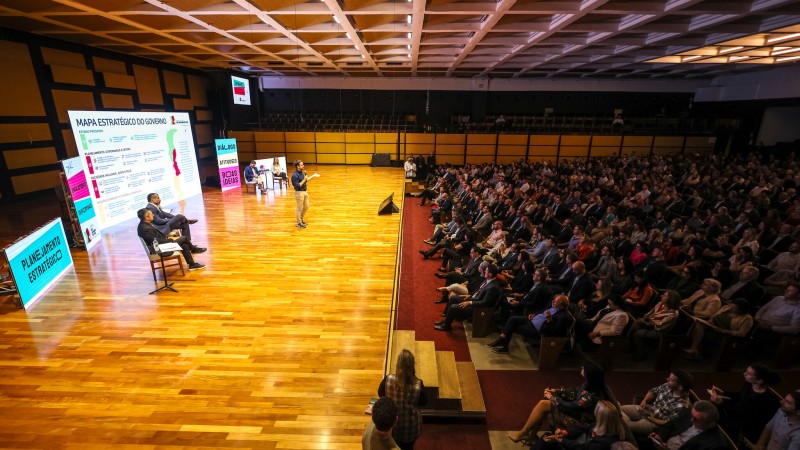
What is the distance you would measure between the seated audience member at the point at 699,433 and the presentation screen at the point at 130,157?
8.80 m

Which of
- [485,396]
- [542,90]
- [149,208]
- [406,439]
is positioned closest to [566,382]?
[485,396]

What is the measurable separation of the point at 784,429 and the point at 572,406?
52.4 inches

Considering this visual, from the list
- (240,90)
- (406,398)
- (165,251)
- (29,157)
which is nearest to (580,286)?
(406,398)

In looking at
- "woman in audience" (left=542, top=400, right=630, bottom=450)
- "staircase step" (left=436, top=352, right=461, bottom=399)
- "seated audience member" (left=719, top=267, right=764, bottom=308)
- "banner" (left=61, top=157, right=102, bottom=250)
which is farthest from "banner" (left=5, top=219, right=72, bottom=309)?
"seated audience member" (left=719, top=267, right=764, bottom=308)

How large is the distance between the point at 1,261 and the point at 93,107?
7.35 meters

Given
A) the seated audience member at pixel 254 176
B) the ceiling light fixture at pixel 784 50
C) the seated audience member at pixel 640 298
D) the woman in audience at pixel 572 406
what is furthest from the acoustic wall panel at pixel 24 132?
the ceiling light fixture at pixel 784 50

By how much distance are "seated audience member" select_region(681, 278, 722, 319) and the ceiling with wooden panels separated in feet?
17.2

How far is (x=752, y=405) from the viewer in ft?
9.14

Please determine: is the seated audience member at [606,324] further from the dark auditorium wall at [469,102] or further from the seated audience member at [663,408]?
the dark auditorium wall at [469,102]

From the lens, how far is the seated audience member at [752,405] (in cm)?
274

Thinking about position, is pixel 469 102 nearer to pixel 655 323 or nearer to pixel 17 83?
pixel 17 83

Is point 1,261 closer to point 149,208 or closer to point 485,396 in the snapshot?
point 149,208

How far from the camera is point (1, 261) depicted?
5.88 metres

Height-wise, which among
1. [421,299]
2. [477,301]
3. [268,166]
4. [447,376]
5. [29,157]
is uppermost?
[29,157]
